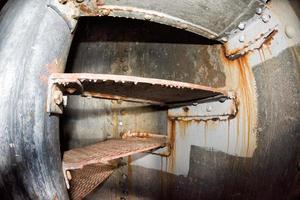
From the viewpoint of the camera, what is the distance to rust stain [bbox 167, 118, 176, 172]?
1817mm

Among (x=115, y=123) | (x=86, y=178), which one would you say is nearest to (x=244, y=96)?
(x=115, y=123)

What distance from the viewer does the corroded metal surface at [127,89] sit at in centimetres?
110

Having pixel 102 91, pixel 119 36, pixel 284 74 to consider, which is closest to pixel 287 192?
pixel 284 74

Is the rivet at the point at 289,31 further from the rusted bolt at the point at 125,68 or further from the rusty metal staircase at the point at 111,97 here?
the rusted bolt at the point at 125,68

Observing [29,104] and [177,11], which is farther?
[177,11]

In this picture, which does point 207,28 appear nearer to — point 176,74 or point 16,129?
point 176,74

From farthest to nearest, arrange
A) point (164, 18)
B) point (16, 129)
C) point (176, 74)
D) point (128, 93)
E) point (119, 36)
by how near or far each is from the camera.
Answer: point (119, 36) → point (176, 74) → point (128, 93) → point (164, 18) → point (16, 129)

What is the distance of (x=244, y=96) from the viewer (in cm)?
151

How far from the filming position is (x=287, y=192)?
5.26 feet

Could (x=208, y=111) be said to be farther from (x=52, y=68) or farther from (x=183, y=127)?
(x=52, y=68)

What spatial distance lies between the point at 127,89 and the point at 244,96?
1.76ft

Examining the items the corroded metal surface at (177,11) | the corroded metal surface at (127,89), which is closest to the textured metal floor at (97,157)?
the corroded metal surface at (127,89)

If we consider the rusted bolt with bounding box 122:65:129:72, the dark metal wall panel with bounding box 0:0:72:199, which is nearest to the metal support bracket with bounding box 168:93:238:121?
the rusted bolt with bounding box 122:65:129:72

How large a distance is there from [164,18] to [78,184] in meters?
0.91
